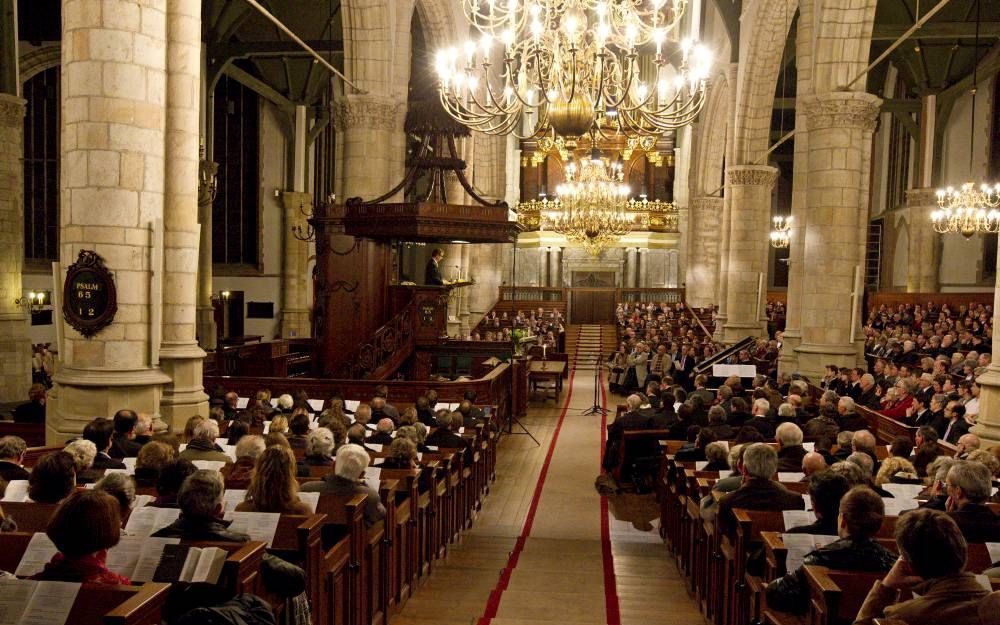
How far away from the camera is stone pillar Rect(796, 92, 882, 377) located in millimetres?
12711

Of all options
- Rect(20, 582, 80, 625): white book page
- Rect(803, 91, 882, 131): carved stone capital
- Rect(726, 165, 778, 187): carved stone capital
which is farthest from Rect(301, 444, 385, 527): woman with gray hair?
Rect(726, 165, 778, 187): carved stone capital

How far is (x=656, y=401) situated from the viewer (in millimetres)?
10656

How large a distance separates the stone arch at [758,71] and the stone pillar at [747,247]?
476mm

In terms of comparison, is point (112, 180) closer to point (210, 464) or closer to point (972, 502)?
point (210, 464)

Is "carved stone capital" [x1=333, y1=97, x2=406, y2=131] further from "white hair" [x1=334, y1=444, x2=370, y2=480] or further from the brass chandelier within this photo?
"white hair" [x1=334, y1=444, x2=370, y2=480]

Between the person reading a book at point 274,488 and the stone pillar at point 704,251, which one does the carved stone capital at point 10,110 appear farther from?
the stone pillar at point 704,251

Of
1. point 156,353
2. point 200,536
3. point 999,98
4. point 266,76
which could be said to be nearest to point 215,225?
point 266,76

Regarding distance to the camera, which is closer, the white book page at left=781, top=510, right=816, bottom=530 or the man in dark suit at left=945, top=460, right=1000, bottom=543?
the man in dark suit at left=945, top=460, right=1000, bottom=543

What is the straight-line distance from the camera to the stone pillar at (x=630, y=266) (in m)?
36.0

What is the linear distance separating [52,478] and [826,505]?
3.61 meters

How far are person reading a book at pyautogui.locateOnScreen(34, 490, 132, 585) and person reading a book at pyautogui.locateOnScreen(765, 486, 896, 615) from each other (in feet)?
8.65

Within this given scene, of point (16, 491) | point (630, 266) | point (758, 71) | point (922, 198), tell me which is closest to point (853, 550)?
point (16, 491)

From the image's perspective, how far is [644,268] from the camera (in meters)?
36.2

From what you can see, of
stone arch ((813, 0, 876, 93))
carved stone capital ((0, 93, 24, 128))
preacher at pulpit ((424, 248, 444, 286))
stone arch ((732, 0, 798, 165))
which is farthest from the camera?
stone arch ((732, 0, 798, 165))
